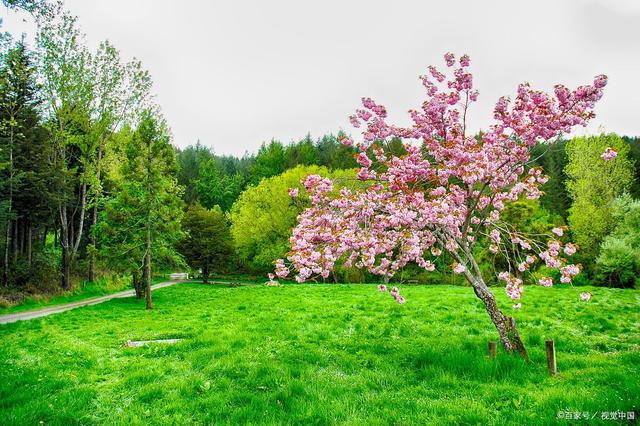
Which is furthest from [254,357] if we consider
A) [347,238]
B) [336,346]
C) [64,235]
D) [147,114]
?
[147,114]

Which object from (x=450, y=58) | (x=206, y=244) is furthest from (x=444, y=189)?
(x=206, y=244)

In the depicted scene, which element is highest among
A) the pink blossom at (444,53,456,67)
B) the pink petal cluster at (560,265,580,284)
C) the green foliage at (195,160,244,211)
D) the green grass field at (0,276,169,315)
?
the green foliage at (195,160,244,211)

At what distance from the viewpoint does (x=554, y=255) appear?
8.52 meters

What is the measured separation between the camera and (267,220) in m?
42.7

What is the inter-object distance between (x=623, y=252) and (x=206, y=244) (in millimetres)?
44155

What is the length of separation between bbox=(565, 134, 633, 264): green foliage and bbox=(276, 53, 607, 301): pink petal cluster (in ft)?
116

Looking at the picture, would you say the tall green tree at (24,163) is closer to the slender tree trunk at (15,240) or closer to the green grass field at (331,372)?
the slender tree trunk at (15,240)

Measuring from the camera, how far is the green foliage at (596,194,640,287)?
105 ft

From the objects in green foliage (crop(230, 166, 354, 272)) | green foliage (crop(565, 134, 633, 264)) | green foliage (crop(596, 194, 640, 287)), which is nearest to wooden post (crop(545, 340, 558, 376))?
green foliage (crop(596, 194, 640, 287))

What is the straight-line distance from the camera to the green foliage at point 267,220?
4178cm

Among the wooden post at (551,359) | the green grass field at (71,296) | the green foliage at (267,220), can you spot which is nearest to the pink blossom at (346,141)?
the wooden post at (551,359)

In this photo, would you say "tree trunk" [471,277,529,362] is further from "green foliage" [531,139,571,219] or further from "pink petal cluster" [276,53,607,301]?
"green foliage" [531,139,571,219]

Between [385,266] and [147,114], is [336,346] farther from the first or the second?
[147,114]

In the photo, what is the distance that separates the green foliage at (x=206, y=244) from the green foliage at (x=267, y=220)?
3219 mm
